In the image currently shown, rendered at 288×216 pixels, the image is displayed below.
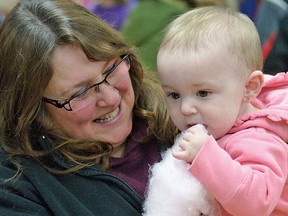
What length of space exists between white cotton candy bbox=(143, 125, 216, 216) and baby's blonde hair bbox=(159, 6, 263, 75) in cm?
33

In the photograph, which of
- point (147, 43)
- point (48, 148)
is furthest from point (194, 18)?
point (147, 43)

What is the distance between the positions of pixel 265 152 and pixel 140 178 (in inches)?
20.7

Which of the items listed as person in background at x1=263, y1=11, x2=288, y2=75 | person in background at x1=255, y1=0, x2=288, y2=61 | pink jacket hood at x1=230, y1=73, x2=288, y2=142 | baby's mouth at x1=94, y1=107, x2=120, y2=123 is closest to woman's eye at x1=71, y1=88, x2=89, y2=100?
baby's mouth at x1=94, y1=107, x2=120, y2=123

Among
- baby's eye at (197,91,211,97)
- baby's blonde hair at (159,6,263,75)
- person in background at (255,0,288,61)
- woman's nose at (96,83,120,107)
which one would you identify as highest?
baby's blonde hair at (159,6,263,75)

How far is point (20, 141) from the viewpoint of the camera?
1.85 m

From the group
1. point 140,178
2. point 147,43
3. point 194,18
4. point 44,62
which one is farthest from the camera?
point 147,43

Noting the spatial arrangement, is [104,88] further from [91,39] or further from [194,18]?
[194,18]

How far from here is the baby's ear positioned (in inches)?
63.9

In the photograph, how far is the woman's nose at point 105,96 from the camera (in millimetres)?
1865

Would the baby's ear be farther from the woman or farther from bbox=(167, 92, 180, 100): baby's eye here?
the woman

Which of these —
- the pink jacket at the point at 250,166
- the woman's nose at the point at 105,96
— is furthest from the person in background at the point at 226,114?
the woman's nose at the point at 105,96

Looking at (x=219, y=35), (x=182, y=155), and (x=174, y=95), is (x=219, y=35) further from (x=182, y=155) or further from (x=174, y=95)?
(x=182, y=155)

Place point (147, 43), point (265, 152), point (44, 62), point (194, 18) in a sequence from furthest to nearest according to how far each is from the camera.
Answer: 1. point (147, 43)
2. point (44, 62)
3. point (194, 18)
4. point (265, 152)

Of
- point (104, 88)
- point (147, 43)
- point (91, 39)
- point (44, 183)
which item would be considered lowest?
point (147, 43)
